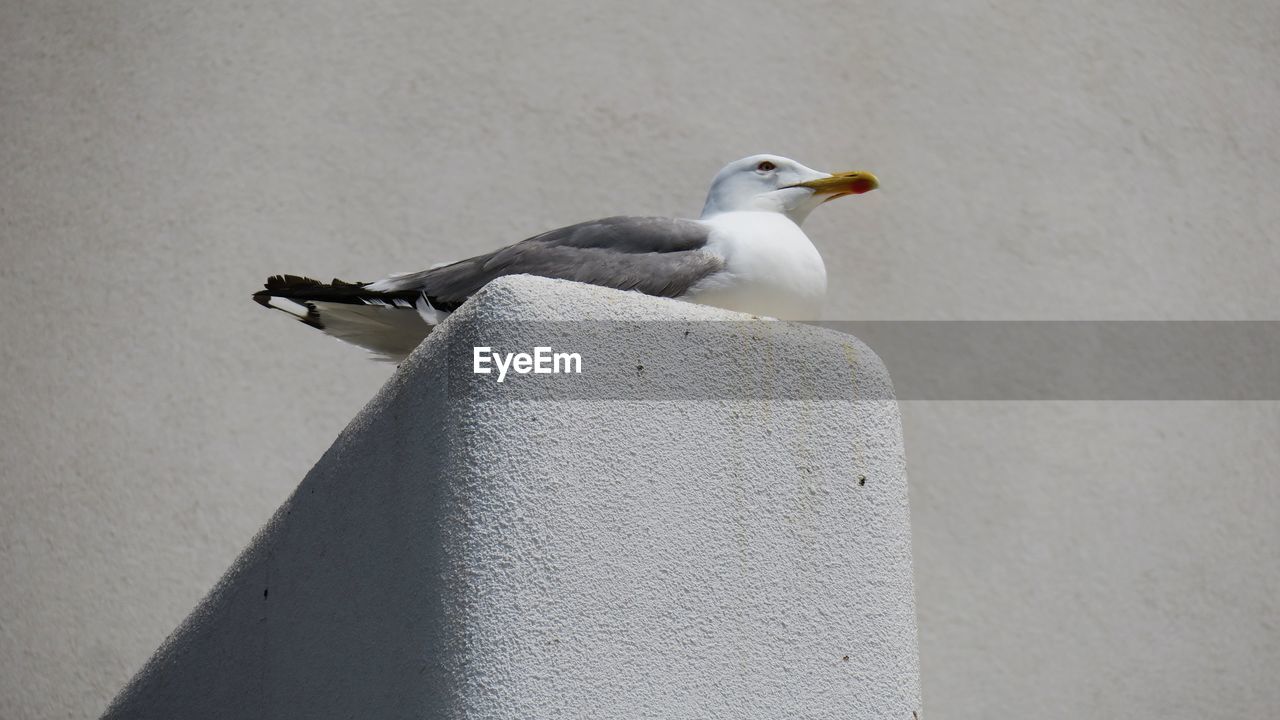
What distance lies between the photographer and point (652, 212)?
15.7ft

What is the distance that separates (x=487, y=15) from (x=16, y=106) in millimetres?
1633

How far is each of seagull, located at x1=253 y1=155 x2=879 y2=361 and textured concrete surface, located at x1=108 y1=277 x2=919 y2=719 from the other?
225 mm

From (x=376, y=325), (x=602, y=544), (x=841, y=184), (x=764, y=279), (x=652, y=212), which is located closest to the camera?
(x=602, y=544)

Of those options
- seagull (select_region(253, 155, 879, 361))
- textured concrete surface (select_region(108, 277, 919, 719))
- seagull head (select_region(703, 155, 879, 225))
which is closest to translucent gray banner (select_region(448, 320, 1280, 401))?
seagull head (select_region(703, 155, 879, 225))

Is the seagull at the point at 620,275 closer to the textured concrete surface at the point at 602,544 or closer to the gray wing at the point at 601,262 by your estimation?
the gray wing at the point at 601,262

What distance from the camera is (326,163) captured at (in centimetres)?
464

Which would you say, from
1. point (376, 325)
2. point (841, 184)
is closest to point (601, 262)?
point (376, 325)

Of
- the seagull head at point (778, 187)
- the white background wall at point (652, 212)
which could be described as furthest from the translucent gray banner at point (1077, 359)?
the seagull head at point (778, 187)

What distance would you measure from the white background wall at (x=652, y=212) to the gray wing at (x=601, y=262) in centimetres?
263

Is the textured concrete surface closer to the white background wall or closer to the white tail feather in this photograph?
the white tail feather

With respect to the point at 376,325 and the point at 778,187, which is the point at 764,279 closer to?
the point at 778,187

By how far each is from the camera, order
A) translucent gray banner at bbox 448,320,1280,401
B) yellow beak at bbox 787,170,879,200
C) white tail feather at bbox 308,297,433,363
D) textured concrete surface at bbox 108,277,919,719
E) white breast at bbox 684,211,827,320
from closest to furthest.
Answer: textured concrete surface at bbox 108,277,919,719 < white breast at bbox 684,211,827,320 < white tail feather at bbox 308,297,433,363 < yellow beak at bbox 787,170,879,200 < translucent gray banner at bbox 448,320,1280,401

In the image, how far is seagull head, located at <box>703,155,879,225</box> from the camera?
6.73 feet

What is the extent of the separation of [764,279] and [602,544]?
543 mm
